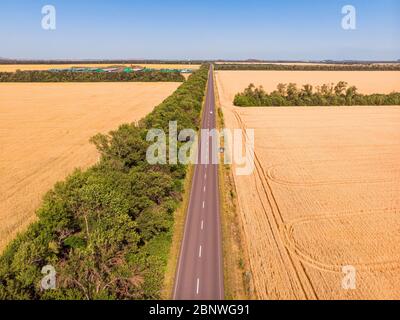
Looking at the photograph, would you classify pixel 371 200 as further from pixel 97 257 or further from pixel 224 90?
pixel 224 90

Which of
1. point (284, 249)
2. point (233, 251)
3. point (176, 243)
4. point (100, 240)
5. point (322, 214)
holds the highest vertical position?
point (100, 240)

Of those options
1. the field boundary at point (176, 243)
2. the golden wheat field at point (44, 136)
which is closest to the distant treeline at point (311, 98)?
the golden wheat field at point (44, 136)

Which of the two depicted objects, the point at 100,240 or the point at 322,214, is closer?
the point at 100,240

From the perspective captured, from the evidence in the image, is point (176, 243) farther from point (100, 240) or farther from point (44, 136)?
point (44, 136)

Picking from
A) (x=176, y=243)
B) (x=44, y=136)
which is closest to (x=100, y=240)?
(x=176, y=243)

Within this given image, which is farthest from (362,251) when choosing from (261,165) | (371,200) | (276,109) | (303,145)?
(276,109)

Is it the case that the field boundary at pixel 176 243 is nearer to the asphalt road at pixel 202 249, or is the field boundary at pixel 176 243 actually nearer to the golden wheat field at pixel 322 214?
the asphalt road at pixel 202 249

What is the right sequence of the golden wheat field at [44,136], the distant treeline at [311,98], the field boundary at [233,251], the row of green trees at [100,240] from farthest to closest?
the distant treeline at [311,98], the golden wheat field at [44,136], the field boundary at [233,251], the row of green trees at [100,240]
